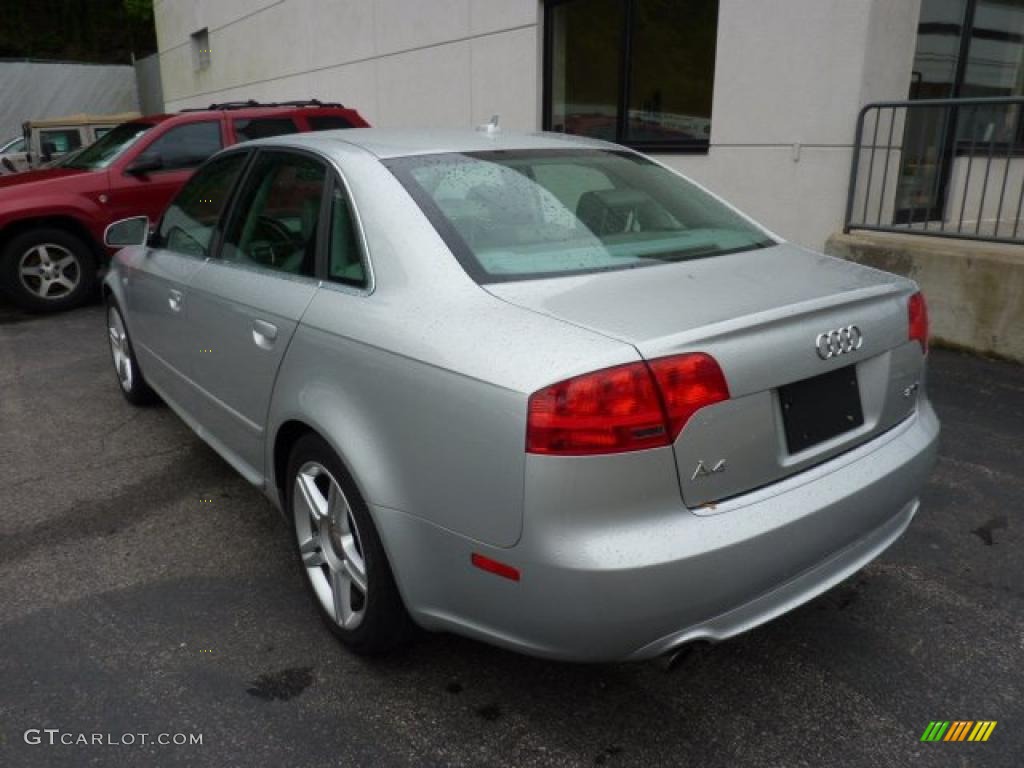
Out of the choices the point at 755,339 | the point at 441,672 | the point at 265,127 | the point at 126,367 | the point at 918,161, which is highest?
the point at 265,127

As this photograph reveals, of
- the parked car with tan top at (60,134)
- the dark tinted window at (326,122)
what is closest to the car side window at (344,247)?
the dark tinted window at (326,122)

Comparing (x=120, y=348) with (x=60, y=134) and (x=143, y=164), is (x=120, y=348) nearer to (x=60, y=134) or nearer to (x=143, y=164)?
(x=143, y=164)

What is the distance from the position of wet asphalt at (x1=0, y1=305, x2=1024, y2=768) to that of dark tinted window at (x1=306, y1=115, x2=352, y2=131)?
5495 mm

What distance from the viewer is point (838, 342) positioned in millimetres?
2240

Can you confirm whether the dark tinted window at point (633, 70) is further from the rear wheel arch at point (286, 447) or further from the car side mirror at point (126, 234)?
the rear wheel arch at point (286, 447)

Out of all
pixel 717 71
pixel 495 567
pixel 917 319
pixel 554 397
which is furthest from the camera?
pixel 717 71

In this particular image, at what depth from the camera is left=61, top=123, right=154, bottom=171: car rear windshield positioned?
8.09 metres

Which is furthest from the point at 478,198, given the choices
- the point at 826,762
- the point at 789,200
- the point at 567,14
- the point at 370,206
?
the point at 567,14

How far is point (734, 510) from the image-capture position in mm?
2039

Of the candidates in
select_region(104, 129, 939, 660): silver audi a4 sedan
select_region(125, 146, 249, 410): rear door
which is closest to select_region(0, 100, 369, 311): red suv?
select_region(125, 146, 249, 410): rear door

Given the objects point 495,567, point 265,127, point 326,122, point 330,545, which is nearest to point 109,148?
point 265,127

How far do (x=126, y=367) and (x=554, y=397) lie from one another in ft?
13.3

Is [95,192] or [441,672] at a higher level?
[95,192]

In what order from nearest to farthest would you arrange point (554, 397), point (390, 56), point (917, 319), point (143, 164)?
1. point (554, 397)
2. point (917, 319)
3. point (143, 164)
4. point (390, 56)
